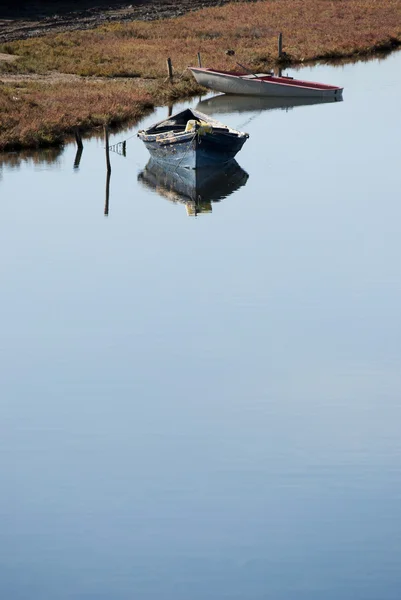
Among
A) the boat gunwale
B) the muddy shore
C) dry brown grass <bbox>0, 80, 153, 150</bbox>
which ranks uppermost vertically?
the muddy shore

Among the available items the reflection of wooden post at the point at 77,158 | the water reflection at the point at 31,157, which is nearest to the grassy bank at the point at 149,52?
A: the water reflection at the point at 31,157

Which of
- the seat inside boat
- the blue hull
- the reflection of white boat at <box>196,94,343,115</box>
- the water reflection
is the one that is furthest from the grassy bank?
the blue hull

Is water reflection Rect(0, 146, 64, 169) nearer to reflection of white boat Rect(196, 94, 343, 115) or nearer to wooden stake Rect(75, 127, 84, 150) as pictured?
wooden stake Rect(75, 127, 84, 150)

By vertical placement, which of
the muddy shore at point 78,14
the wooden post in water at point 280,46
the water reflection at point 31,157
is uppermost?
the muddy shore at point 78,14

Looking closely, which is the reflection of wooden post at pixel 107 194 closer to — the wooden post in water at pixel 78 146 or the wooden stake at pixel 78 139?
the wooden post in water at pixel 78 146

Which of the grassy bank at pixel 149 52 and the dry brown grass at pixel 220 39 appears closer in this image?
the grassy bank at pixel 149 52

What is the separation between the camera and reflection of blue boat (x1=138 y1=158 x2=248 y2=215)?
32625mm

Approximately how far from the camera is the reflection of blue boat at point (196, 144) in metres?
34.0

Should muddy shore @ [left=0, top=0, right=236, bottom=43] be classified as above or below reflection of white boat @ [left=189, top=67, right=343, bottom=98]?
above

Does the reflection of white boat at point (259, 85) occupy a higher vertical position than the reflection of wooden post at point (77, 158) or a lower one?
higher

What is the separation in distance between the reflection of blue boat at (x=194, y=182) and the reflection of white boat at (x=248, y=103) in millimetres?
12405

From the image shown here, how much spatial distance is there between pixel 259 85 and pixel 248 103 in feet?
4.64

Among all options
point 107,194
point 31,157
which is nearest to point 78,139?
point 31,157

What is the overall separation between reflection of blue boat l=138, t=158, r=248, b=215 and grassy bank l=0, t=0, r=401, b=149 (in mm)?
5596
